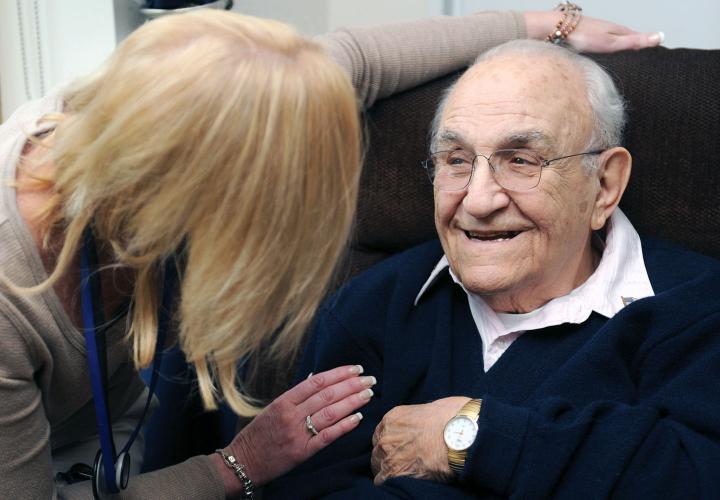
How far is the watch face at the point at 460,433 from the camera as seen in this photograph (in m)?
1.57

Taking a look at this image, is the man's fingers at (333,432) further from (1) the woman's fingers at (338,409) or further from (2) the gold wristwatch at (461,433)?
(2) the gold wristwatch at (461,433)

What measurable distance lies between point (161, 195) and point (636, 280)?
95 centimetres

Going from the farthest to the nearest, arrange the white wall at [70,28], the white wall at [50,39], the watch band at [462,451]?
the white wall at [50,39] < the white wall at [70,28] < the watch band at [462,451]

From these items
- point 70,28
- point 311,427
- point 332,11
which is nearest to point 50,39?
point 70,28

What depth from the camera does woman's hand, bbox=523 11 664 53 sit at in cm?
203

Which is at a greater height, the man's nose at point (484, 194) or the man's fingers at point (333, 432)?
the man's nose at point (484, 194)

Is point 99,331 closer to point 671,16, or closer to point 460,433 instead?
point 460,433

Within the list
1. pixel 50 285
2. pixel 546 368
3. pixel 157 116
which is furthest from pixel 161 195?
pixel 546 368

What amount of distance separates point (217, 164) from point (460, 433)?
0.70 meters

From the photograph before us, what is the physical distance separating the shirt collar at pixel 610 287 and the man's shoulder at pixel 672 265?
16 mm

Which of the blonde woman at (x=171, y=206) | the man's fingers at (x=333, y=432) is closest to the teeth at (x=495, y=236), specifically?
the man's fingers at (x=333, y=432)

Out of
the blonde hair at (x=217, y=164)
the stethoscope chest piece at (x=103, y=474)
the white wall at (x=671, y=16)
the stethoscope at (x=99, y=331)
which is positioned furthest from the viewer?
the white wall at (x=671, y=16)

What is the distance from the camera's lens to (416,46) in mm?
1985

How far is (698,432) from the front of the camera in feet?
4.93
